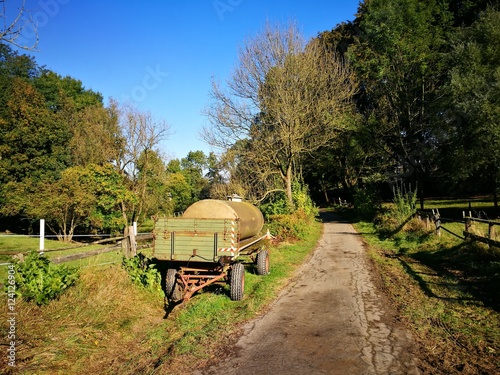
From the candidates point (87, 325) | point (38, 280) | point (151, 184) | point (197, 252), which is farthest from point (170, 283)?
point (151, 184)

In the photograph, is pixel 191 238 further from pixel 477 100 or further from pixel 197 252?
pixel 477 100

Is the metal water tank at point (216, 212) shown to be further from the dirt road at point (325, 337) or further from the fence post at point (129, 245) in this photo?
the dirt road at point (325, 337)

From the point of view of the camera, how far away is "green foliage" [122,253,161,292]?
26.7 feet

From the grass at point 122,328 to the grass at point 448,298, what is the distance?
3.03 metres

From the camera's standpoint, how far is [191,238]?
7.65 m

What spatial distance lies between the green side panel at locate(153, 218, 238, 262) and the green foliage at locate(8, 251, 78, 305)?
202cm

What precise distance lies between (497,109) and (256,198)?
14431 millimetres

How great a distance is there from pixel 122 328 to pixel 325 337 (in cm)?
366

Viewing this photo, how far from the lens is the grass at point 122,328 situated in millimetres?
4734

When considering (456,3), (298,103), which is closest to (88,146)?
(298,103)

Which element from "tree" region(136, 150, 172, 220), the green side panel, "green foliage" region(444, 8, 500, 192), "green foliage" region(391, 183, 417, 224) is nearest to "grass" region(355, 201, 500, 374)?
the green side panel

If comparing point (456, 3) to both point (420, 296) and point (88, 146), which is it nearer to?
point (420, 296)

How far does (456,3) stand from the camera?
91.5ft

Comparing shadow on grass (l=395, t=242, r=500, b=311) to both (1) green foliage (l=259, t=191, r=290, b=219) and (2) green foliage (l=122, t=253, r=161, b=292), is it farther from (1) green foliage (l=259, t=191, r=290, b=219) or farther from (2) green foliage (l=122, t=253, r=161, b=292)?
(1) green foliage (l=259, t=191, r=290, b=219)
